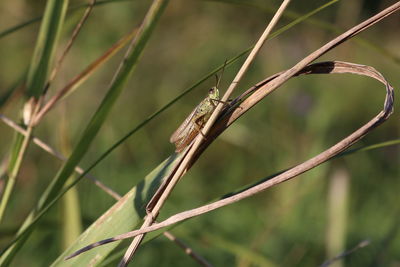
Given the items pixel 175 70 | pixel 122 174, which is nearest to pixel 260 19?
pixel 175 70

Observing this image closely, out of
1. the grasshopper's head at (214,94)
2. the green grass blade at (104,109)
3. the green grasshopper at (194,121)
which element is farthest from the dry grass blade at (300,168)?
the grasshopper's head at (214,94)

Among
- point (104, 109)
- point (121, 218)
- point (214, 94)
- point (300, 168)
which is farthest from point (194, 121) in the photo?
point (300, 168)

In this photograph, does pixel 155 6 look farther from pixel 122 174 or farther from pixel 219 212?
pixel 122 174

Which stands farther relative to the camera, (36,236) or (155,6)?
(36,236)

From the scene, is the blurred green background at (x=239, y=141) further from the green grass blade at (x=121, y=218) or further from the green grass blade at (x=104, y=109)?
the green grass blade at (x=121, y=218)

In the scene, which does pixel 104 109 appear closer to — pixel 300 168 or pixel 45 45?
pixel 45 45
